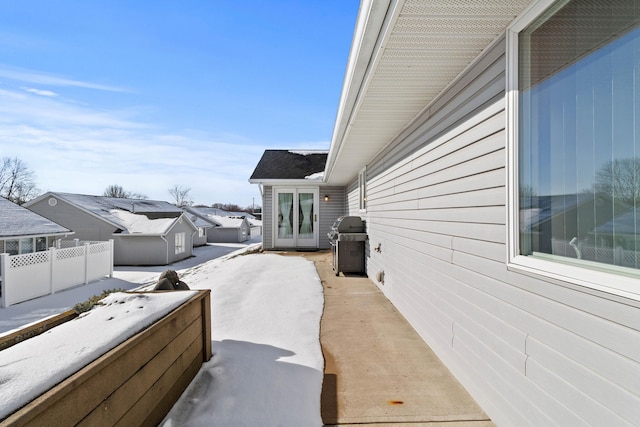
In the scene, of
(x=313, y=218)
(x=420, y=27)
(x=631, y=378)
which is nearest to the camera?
(x=631, y=378)

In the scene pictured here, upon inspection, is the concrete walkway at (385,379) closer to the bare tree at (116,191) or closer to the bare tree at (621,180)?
the bare tree at (621,180)

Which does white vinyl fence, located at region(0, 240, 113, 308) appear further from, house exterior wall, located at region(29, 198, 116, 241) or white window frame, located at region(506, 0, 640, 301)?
white window frame, located at region(506, 0, 640, 301)

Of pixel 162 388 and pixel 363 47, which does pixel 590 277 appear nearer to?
pixel 363 47

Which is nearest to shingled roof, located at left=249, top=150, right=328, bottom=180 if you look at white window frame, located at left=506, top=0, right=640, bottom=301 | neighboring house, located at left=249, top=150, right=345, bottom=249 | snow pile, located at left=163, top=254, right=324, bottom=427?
neighboring house, located at left=249, top=150, right=345, bottom=249

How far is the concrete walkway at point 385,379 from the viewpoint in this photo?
82.3 inches

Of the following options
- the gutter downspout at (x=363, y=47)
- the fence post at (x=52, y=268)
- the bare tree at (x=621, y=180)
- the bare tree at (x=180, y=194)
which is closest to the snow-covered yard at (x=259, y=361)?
the bare tree at (x=621, y=180)

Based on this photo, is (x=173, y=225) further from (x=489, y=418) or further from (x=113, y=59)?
(x=489, y=418)

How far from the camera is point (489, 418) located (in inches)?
80.6

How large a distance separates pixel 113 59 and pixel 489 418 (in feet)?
28.3

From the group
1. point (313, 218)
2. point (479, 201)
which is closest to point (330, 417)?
point (479, 201)

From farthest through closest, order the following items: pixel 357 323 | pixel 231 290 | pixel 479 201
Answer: pixel 231 290, pixel 357 323, pixel 479 201

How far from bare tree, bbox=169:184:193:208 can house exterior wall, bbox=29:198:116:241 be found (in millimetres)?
40453

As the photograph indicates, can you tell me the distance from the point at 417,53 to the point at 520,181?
4.11ft

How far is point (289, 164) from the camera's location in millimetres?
12156
